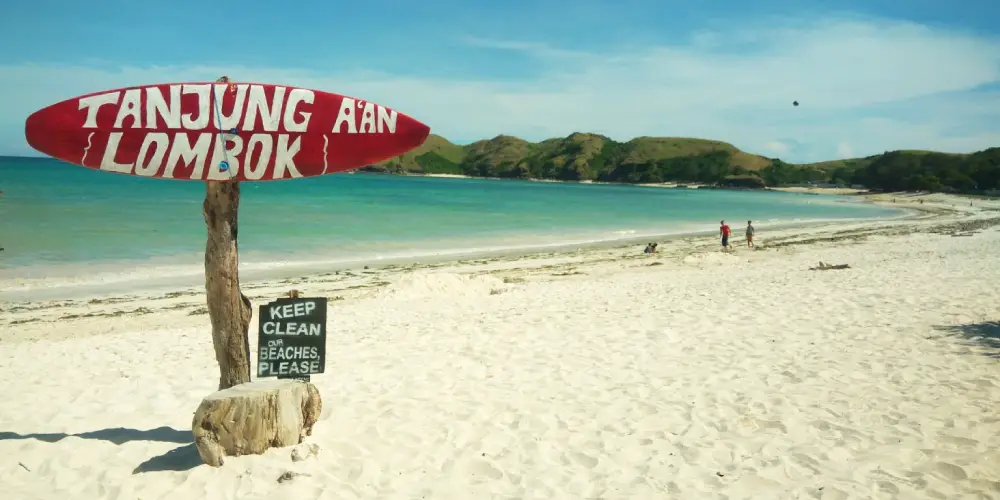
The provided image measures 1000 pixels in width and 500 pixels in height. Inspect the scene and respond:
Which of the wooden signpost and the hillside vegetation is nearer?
the wooden signpost

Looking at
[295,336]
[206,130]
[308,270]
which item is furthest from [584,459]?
[308,270]

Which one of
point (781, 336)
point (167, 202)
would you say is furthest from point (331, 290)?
point (167, 202)

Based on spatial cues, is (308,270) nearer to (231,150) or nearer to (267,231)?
(267,231)

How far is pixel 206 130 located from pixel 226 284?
1.22m

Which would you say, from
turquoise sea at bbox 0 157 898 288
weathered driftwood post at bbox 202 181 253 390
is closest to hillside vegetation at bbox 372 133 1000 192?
turquoise sea at bbox 0 157 898 288

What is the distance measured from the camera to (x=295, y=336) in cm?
510

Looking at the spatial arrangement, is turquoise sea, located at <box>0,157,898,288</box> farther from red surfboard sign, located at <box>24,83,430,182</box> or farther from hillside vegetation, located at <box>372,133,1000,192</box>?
hillside vegetation, located at <box>372,133,1000,192</box>

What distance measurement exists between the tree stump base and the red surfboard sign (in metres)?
1.63

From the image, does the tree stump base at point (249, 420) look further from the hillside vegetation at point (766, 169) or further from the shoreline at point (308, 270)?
the hillside vegetation at point (766, 169)

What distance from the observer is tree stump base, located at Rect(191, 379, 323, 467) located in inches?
178

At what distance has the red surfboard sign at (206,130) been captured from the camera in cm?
438

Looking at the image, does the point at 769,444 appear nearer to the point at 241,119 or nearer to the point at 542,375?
the point at 542,375

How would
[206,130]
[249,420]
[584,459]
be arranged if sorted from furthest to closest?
[584,459]
[249,420]
[206,130]

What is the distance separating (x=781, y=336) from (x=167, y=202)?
2099 inches
